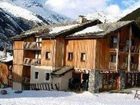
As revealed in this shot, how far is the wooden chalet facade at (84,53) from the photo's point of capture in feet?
192

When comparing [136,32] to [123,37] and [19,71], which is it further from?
[19,71]

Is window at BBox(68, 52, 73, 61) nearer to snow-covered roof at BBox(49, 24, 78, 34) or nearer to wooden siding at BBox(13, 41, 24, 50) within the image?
snow-covered roof at BBox(49, 24, 78, 34)

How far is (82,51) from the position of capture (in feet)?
199

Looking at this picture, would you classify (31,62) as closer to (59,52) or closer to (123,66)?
(59,52)

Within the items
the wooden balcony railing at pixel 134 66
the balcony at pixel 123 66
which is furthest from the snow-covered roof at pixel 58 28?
the wooden balcony railing at pixel 134 66

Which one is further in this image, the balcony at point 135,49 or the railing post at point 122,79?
the balcony at point 135,49

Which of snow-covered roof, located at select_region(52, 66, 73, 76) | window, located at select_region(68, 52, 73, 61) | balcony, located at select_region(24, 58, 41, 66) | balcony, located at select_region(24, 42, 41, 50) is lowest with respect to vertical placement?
snow-covered roof, located at select_region(52, 66, 73, 76)

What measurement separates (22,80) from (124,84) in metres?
20.4

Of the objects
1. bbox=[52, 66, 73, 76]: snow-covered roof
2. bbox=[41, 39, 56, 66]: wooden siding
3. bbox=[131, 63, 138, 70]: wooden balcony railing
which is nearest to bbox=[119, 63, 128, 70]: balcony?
bbox=[131, 63, 138, 70]: wooden balcony railing

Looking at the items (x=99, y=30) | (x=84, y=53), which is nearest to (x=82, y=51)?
(x=84, y=53)

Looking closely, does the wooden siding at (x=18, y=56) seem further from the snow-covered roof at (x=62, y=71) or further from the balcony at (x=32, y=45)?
the snow-covered roof at (x=62, y=71)

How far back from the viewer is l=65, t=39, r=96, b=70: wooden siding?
58.5 m

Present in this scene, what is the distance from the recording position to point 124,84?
5938 centimetres

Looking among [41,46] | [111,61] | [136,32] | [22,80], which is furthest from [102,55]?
[22,80]
